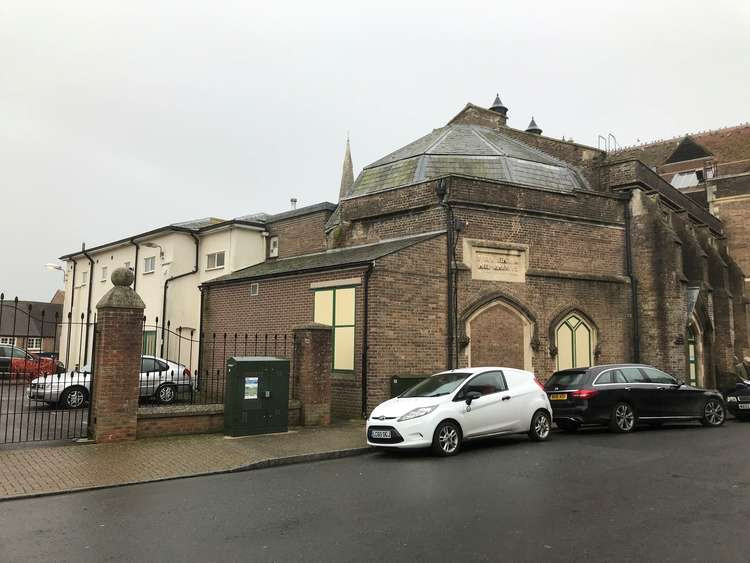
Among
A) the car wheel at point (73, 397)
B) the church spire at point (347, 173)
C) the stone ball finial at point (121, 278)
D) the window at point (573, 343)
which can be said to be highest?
the church spire at point (347, 173)

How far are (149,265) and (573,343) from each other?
65.5ft

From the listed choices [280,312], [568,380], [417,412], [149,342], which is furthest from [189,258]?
[417,412]

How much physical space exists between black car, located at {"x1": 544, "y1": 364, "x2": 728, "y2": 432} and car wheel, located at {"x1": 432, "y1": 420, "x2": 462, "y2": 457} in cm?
355

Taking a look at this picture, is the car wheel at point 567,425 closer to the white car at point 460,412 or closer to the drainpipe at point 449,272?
the white car at point 460,412

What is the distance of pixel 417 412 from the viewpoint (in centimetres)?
1019

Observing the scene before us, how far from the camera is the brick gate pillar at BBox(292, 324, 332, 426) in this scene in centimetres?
1317

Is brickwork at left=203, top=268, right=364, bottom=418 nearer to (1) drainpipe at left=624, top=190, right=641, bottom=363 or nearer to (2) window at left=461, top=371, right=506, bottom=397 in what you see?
(2) window at left=461, top=371, right=506, bottom=397

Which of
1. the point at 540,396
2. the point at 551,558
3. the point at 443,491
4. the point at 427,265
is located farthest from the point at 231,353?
the point at 551,558

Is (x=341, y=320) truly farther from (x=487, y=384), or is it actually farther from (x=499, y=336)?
(x=487, y=384)

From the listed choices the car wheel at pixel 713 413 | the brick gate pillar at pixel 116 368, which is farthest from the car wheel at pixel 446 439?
the car wheel at pixel 713 413

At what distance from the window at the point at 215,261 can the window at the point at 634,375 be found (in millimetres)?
17369

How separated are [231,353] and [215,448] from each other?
925 centimetres

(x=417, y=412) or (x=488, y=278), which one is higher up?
(x=488, y=278)

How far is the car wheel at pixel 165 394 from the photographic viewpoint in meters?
17.9
